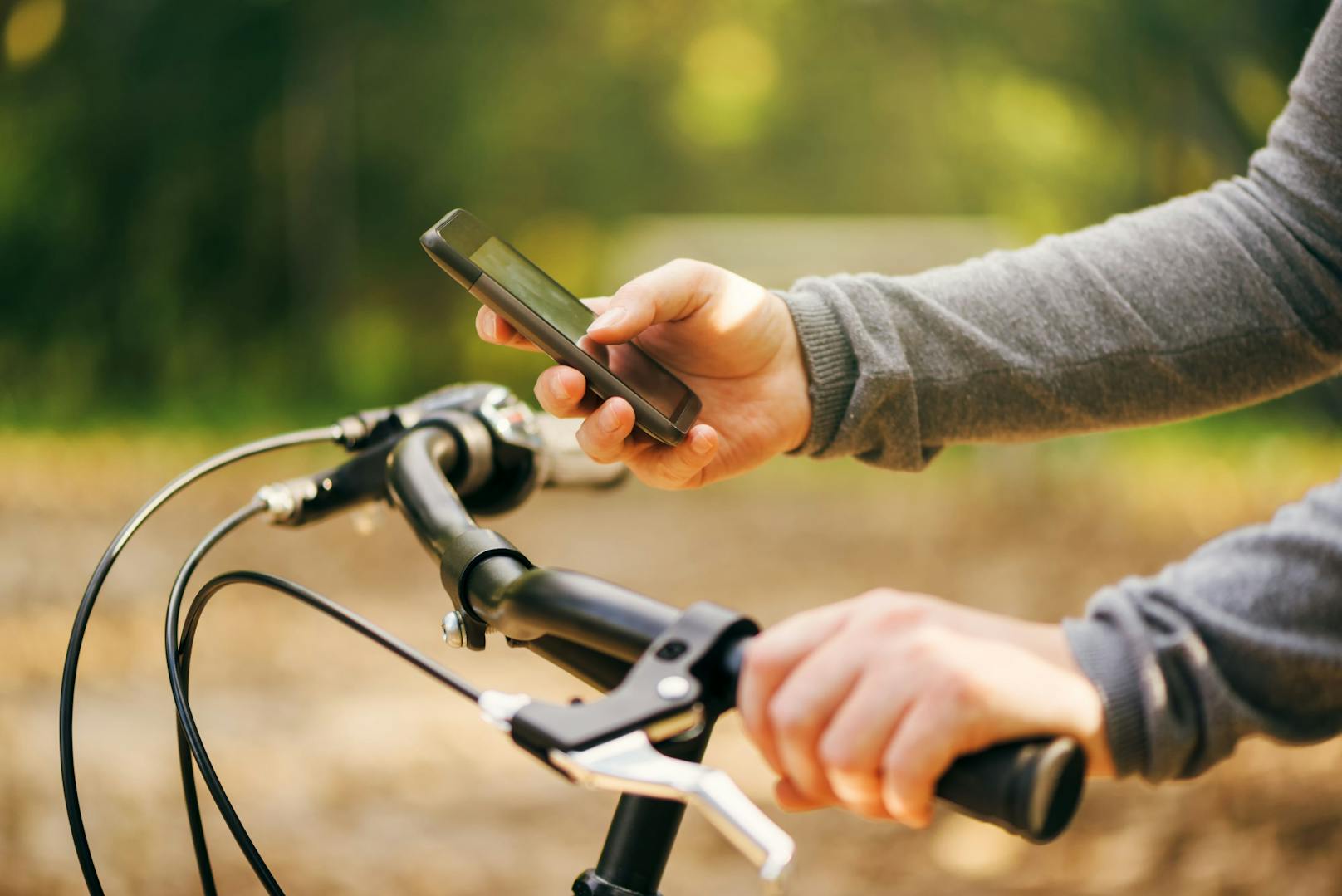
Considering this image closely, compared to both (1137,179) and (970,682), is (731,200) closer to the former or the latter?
(1137,179)

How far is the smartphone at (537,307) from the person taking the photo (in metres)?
0.98

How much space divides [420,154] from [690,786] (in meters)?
7.74

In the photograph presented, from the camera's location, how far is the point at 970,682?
55cm

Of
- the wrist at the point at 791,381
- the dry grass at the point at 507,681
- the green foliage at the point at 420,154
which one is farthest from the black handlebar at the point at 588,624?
the green foliage at the point at 420,154

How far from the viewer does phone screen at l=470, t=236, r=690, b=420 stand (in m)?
1.00

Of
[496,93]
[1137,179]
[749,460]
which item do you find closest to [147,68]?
[496,93]

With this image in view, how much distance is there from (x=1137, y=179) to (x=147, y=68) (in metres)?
5.52

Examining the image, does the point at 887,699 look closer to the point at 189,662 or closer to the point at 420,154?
the point at 189,662

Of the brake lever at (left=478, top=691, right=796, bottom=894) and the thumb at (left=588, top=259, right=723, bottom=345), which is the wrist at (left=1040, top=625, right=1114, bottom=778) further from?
the thumb at (left=588, top=259, right=723, bottom=345)

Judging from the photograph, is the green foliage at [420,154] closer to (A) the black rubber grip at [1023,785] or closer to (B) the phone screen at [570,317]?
(B) the phone screen at [570,317]

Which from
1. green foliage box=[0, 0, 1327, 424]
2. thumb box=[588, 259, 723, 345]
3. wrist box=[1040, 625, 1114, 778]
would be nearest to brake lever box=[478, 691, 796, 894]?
wrist box=[1040, 625, 1114, 778]

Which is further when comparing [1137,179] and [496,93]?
[496,93]

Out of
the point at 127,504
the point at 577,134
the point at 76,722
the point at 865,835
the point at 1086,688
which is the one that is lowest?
the point at 865,835

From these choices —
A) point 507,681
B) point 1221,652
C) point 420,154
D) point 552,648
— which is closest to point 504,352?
point 420,154
